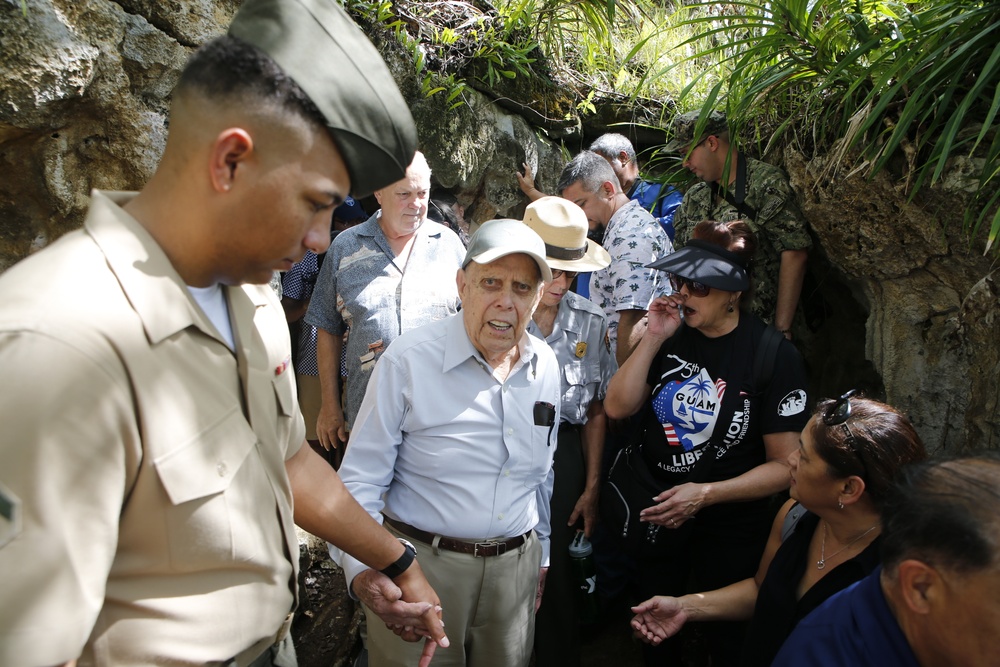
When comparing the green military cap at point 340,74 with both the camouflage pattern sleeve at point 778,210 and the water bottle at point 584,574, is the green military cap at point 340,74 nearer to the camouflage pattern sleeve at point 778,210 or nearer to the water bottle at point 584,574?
the water bottle at point 584,574

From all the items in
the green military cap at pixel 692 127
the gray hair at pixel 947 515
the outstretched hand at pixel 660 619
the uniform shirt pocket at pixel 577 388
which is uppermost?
the green military cap at pixel 692 127

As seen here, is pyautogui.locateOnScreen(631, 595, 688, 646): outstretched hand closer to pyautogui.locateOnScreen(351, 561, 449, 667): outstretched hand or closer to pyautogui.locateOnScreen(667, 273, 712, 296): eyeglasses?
pyautogui.locateOnScreen(351, 561, 449, 667): outstretched hand

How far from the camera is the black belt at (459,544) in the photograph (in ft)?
7.65

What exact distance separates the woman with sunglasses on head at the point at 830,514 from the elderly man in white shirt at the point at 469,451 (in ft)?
2.03

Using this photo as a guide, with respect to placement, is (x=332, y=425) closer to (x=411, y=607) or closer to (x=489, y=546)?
(x=489, y=546)

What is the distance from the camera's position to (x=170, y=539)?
1.14 metres

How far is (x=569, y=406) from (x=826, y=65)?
206cm

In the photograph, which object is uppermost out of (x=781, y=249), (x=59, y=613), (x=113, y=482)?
(x=781, y=249)

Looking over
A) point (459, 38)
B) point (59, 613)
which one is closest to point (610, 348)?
point (459, 38)

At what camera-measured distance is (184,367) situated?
1.18 m

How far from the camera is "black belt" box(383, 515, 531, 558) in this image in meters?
2.33

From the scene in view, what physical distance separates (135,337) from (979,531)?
157 centimetres

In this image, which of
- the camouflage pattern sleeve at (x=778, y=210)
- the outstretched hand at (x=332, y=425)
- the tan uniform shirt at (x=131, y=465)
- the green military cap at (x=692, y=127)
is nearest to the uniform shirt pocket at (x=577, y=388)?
the outstretched hand at (x=332, y=425)

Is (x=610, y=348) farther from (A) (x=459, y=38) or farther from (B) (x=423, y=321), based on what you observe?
(A) (x=459, y=38)
